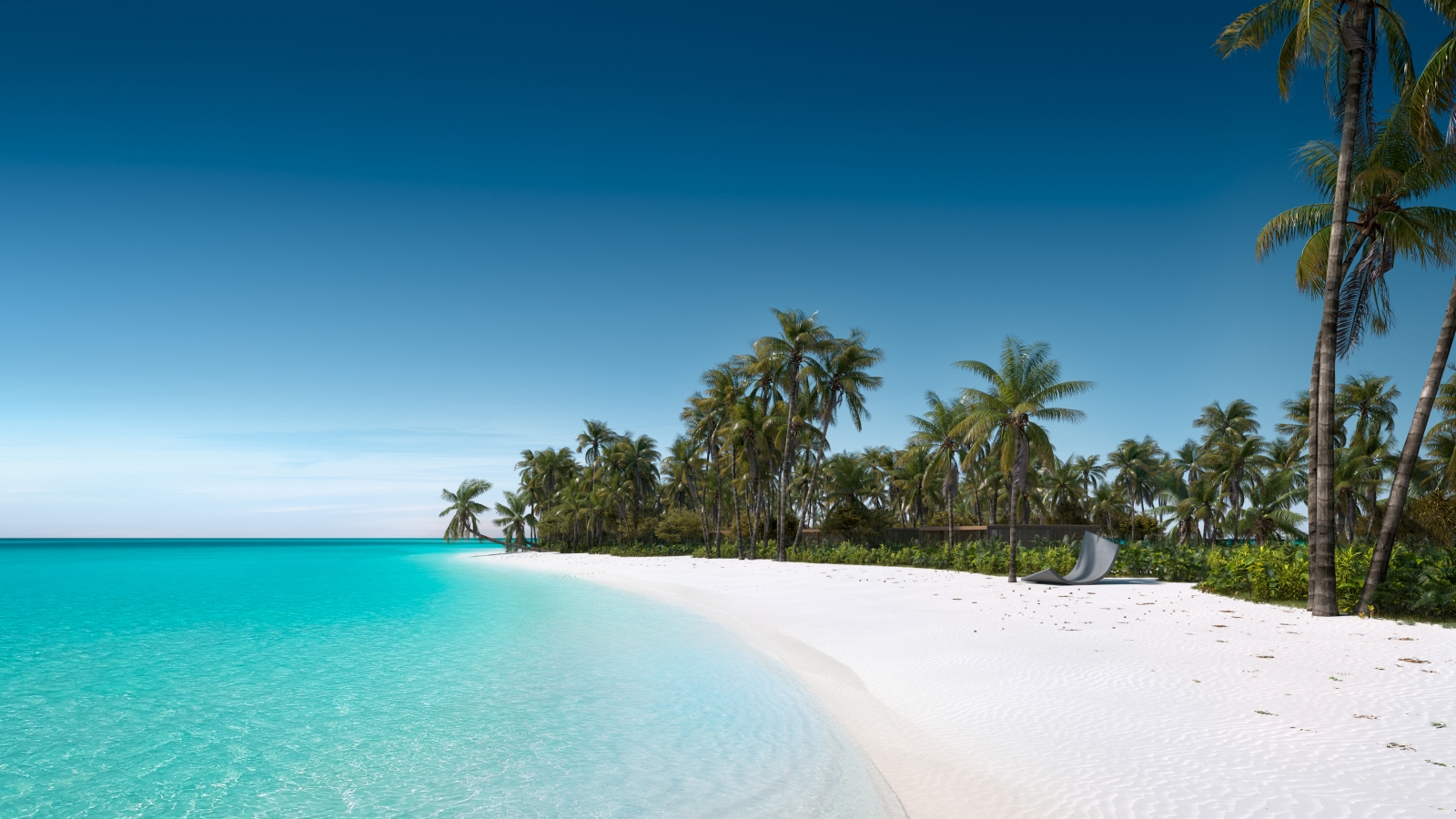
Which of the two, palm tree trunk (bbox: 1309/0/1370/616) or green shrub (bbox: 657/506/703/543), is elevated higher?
palm tree trunk (bbox: 1309/0/1370/616)

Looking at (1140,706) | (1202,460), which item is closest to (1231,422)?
(1202,460)

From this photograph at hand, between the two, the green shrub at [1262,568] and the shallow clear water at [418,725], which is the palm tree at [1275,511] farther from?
the shallow clear water at [418,725]

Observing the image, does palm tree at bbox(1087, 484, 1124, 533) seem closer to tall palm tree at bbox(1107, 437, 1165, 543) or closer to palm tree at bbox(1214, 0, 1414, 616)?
tall palm tree at bbox(1107, 437, 1165, 543)

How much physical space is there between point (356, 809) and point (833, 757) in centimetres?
409

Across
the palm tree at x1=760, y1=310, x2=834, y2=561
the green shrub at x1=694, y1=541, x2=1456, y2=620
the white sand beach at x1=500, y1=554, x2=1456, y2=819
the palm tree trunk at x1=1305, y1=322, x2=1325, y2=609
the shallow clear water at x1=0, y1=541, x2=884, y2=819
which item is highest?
the palm tree at x1=760, y1=310, x2=834, y2=561

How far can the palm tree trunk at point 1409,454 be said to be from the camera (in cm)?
1330

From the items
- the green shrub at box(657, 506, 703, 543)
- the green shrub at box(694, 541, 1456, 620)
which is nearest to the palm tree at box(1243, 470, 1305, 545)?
the green shrub at box(694, 541, 1456, 620)

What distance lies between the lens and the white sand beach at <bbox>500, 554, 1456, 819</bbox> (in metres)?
5.30

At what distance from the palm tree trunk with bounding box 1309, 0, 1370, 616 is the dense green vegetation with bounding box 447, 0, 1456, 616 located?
4 cm

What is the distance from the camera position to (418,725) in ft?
27.4

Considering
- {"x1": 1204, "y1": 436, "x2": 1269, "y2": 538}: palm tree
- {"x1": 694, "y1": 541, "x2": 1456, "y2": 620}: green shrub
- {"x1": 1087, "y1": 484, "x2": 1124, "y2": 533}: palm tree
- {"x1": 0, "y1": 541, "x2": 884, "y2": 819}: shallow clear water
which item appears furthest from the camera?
{"x1": 1087, "y1": 484, "x2": 1124, "y2": 533}: palm tree

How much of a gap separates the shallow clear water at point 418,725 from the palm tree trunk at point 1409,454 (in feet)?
38.1

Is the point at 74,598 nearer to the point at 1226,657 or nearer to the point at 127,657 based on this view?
the point at 127,657

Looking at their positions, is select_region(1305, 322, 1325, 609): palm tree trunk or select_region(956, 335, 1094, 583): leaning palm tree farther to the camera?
select_region(956, 335, 1094, 583): leaning palm tree
